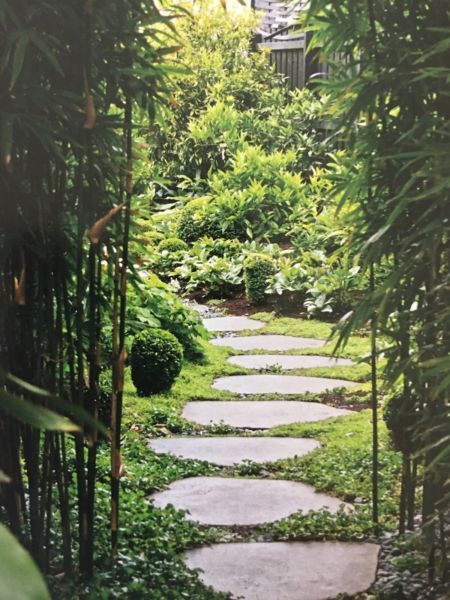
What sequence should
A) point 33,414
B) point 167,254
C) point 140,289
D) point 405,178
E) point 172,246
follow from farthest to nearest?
point 172,246
point 167,254
point 140,289
point 405,178
point 33,414

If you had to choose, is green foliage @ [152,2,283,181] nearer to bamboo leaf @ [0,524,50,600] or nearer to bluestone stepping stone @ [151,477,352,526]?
bluestone stepping stone @ [151,477,352,526]

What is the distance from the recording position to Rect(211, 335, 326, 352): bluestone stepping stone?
5.15m

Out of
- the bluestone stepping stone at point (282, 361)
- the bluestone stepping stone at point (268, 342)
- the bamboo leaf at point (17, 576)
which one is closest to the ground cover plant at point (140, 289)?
the bamboo leaf at point (17, 576)

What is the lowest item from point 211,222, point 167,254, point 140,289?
point 167,254

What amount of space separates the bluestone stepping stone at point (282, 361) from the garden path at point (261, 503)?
0.86 ft

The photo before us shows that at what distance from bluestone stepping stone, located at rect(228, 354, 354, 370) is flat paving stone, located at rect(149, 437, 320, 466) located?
A: 4.09 feet

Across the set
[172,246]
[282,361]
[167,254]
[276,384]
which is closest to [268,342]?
[282,361]

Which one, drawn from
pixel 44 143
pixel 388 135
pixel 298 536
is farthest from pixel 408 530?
pixel 44 143

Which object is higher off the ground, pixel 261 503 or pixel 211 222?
pixel 211 222

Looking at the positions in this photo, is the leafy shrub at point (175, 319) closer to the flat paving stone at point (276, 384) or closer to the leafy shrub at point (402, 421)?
the flat paving stone at point (276, 384)

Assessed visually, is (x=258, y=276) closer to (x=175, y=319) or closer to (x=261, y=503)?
(x=175, y=319)

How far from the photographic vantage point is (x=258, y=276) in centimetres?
629

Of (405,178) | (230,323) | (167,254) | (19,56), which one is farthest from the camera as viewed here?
(167,254)

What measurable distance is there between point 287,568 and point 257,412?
5.27 ft
